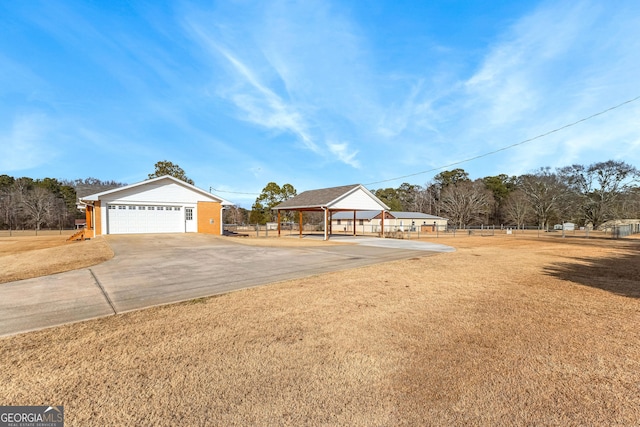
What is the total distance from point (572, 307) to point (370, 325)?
164 inches

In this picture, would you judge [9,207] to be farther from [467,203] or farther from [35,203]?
[467,203]

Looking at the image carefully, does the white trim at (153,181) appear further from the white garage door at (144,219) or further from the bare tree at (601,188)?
the bare tree at (601,188)

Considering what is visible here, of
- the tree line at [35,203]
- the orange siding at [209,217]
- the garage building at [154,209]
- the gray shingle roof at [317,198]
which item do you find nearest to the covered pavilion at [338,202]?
the gray shingle roof at [317,198]

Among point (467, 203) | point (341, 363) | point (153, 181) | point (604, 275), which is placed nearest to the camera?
point (341, 363)

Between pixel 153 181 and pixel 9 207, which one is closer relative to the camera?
pixel 153 181

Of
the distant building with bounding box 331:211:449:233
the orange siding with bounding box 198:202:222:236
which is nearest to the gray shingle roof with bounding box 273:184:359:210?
the orange siding with bounding box 198:202:222:236

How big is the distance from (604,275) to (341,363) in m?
10.3

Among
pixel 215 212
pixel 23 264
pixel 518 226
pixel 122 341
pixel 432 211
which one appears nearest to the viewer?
pixel 122 341

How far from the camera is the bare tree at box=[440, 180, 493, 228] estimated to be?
5622 centimetres

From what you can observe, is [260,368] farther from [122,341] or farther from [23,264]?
[23,264]

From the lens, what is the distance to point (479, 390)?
2.85 m

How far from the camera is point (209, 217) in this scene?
24891 millimetres

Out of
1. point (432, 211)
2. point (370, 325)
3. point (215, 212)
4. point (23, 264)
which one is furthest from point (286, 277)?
point (432, 211)

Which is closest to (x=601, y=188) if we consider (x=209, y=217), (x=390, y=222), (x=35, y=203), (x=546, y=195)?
(x=546, y=195)
